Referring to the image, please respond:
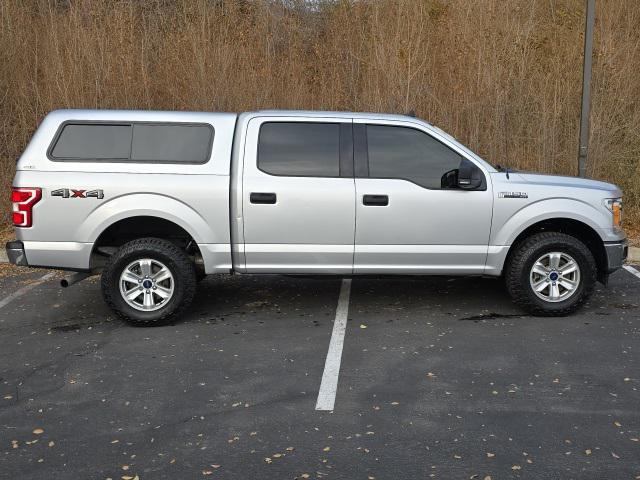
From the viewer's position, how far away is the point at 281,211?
634cm

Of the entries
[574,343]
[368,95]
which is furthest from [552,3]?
[574,343]

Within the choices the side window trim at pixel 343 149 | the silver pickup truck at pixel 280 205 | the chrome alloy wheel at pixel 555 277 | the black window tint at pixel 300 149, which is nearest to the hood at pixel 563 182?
the silver pickup truck at pixel 280 205

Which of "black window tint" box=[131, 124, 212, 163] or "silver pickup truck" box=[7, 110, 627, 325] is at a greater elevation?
"black window tint" box=[131, 124, 212, 163]

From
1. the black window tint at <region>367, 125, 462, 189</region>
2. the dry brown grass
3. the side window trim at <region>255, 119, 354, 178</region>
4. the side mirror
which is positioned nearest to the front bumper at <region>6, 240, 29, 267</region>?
the side window trim at <region>255, 119, 354, 178</region>

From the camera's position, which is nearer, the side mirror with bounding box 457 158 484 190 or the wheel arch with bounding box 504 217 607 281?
the side mirror with bounding box 457 158 484 190

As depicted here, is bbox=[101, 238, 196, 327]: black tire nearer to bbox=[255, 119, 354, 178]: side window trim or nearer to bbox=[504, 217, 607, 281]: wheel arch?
bbox=[255, 119, 354, 178]: side window trim

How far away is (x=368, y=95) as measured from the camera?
12820 mm

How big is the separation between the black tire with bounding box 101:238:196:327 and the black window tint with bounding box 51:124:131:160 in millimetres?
809

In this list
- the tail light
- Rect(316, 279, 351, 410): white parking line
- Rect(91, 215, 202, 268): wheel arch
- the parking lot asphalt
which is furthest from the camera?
Rect(91, 215, 202, 268): wheel arch

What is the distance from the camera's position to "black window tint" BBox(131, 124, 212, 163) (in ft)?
21.0

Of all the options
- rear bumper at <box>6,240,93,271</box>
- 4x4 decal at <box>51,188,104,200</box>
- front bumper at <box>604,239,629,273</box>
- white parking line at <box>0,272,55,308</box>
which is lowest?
white parking line at <box>0,272,55,308</box>

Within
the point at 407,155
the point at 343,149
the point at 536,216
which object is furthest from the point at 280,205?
the point at 536,216

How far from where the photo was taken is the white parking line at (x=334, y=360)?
473 cm

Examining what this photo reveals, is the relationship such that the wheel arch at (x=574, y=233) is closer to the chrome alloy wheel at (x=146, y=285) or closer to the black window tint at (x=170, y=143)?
the black window tint at (x=170, y=143)
